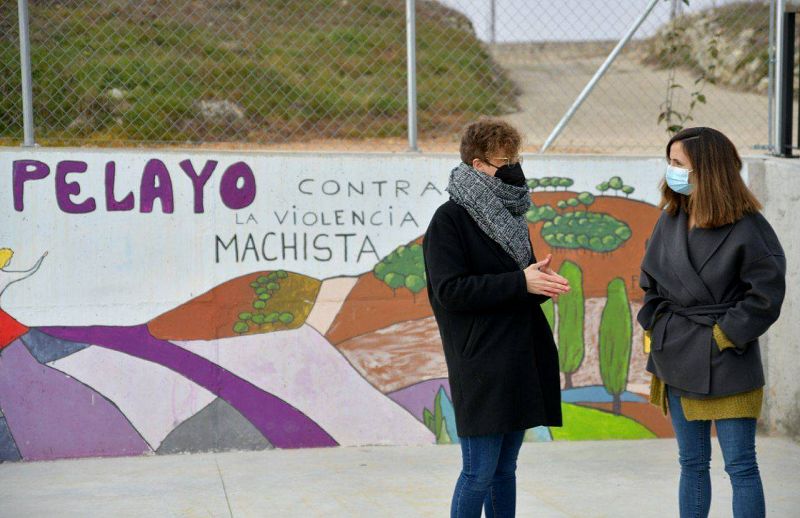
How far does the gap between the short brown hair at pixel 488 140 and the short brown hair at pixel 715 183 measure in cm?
62

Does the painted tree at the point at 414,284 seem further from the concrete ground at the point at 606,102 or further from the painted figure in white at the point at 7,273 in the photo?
the painted figure in white at the point at 7,273

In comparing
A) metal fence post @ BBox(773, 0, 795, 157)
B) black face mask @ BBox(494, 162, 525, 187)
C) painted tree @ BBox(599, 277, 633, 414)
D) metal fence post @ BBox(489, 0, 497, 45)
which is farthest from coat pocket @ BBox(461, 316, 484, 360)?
metal fence post @ BBox(773, 0, 795, 157)

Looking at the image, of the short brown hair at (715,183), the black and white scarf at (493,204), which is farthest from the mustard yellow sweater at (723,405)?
the black and white scarf at (493,204)

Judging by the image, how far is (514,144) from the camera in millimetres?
3377

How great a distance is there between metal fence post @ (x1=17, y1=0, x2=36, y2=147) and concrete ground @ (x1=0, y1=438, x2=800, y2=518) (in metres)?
1.77

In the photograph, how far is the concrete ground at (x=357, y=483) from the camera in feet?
14.3

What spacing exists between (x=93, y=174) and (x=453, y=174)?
2528 mm

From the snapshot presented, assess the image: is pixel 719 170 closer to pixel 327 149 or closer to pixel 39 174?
pixel 327 149

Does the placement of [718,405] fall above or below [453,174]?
below

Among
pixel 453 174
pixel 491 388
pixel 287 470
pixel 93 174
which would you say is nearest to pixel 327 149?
pixel 93 174

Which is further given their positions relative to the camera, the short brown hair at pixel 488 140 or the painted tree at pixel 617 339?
the painted tree at pixel 617 339

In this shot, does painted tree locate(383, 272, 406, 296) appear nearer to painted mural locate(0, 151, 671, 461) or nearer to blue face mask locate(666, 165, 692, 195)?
painted mural locate(0, 151, 671, 461)

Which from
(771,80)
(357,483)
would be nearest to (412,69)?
(771,80)

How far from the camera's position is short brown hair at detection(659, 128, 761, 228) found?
3299 mm
